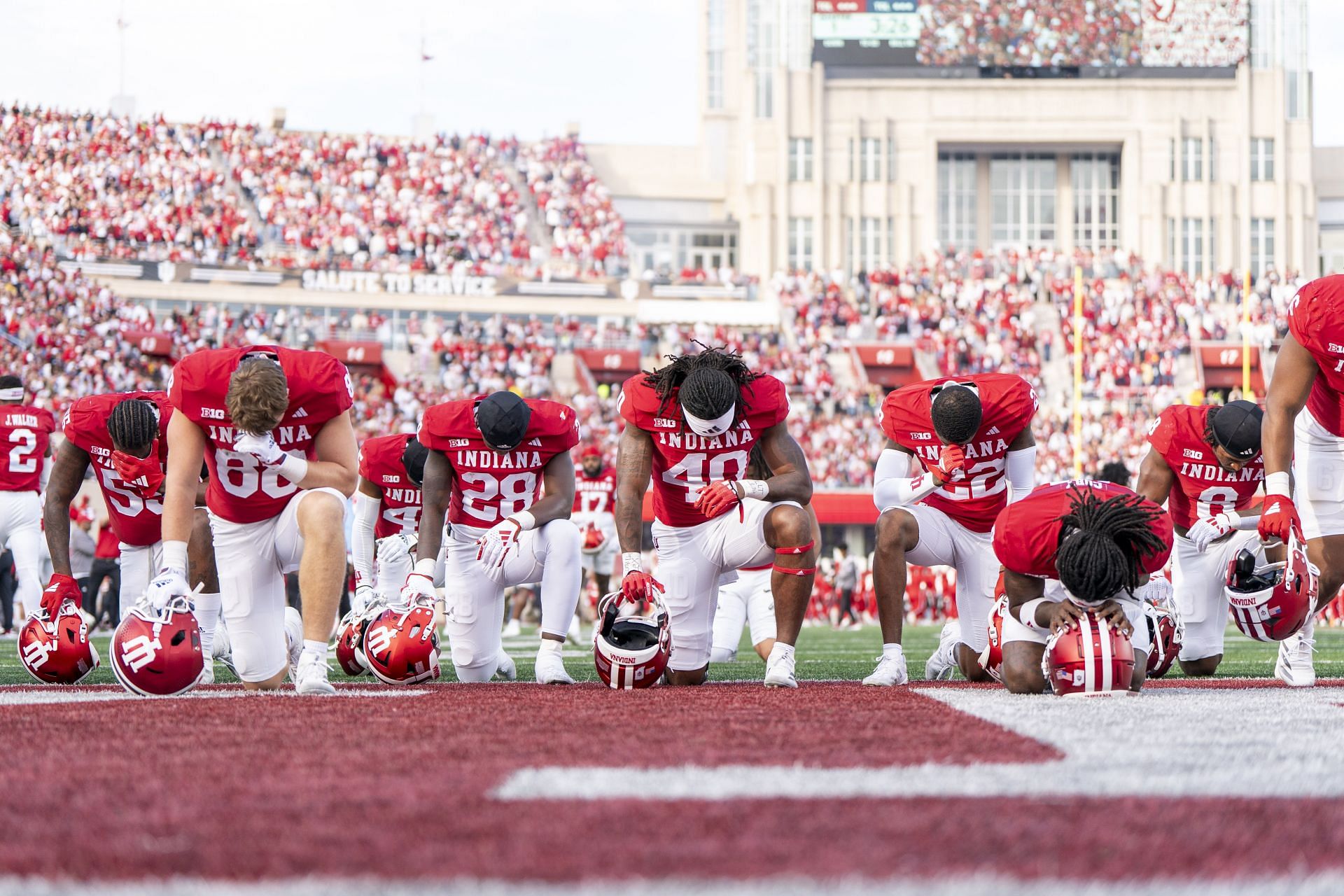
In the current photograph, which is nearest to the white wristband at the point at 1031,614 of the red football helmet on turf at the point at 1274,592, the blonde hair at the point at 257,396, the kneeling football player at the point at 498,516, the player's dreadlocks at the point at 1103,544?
the player's dreadlocks at the point at 1103,544

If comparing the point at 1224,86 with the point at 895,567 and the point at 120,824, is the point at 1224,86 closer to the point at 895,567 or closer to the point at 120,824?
the point at 895,567

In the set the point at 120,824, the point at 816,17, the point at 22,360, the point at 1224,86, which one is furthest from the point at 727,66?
the point at 120,824

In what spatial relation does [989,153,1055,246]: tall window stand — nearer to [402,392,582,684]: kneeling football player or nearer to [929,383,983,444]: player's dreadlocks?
[402,392,582,684]: kneeling football player

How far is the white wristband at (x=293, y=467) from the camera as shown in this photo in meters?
5.92

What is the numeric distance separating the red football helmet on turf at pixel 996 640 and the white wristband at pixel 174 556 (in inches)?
113

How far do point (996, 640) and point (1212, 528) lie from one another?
1.80m

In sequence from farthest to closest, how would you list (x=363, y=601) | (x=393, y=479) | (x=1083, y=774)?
(x=393, y=479) < (x=363, y=601) < (x=1083, y=774)

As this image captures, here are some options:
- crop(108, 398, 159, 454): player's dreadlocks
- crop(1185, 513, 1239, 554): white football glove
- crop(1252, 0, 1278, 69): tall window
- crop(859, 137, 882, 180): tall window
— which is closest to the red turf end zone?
crop(108, 398, 159, 454): player's dreadlocks

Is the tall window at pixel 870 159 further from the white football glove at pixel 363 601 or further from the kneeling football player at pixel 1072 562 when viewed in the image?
the kneeling football player at pixel 1072 562

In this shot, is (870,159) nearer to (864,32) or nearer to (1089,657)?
(864,32)

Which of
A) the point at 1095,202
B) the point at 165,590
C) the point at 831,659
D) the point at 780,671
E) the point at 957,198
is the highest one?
the point at 957,198

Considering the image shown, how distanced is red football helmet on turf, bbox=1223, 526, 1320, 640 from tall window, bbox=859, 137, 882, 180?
40.4 m

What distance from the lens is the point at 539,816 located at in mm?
2611

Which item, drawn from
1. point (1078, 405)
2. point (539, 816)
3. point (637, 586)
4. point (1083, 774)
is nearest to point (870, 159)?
point (1078, 405)
